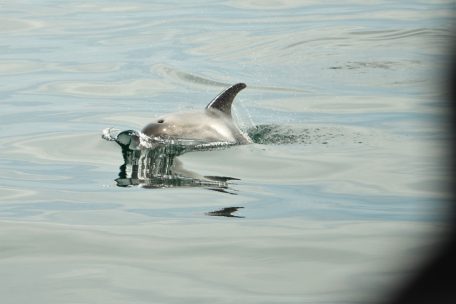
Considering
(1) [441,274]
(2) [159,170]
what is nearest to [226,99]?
(2) [159,170]

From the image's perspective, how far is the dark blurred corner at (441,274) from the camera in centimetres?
69

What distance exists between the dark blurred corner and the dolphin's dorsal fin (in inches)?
354

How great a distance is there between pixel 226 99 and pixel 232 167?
4.26 ft

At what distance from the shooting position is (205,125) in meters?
9.45

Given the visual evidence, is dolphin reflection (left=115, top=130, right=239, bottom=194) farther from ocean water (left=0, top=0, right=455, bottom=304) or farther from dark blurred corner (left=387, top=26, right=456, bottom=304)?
dark blurred corner (left=387, top=26, right=456, bottom=304)

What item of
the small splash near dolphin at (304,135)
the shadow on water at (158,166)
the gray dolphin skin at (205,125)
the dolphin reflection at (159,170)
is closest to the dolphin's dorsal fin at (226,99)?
the gray dolphin skin at (205,125)

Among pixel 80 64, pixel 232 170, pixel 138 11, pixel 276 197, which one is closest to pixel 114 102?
pixel 80 64

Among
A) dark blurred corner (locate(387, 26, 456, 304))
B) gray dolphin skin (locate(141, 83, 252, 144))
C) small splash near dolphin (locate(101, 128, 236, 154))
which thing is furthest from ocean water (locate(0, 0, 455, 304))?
gray dolphin skin (locate(141, 83, 252, 144))

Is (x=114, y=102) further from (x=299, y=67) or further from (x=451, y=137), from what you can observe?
(x=451, y=137)

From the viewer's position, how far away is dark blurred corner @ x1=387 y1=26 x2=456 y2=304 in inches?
27.1

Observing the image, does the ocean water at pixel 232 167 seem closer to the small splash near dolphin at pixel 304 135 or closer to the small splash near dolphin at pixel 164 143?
the small splash near dolphin at pixel 304 135

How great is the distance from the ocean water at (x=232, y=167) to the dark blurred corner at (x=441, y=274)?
14mm

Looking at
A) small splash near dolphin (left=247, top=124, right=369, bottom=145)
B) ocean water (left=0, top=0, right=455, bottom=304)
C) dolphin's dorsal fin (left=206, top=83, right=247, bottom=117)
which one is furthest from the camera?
small splash near dolphin (left=247, top=124, right=369, bottom=145)

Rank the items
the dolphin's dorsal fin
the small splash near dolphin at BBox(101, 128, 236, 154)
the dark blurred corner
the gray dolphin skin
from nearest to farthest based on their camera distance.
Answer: the dark blurred corner < the small splash near dolphin at BBox(101, 128, 236, 154) < the gray dolphin skin < the dolphin's dorsal fin
